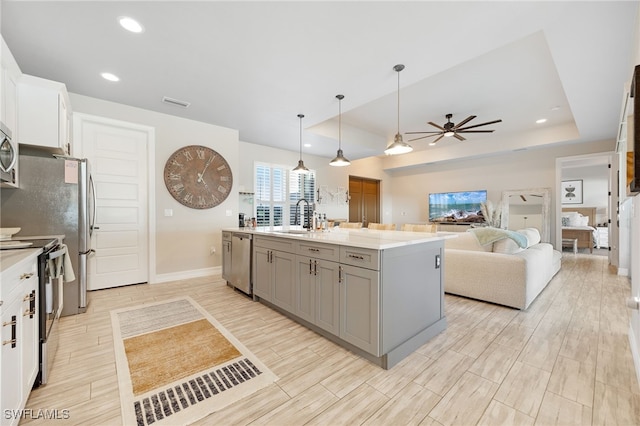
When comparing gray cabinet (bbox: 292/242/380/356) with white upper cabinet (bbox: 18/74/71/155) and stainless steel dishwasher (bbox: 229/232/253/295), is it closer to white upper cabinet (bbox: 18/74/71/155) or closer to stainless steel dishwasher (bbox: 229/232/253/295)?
stainless steel dishwasher (bbox: 229/232/253/295)

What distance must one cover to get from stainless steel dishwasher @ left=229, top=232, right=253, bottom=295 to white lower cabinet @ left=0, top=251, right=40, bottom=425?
183 centimetres

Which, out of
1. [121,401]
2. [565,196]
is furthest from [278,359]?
[565,196]

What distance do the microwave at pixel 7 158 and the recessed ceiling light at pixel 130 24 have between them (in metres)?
1.23

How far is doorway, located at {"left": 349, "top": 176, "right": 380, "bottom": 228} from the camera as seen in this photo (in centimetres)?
805

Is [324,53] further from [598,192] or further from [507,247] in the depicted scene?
[598,192]

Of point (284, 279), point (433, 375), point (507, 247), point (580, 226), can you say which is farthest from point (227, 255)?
point (580, 226)

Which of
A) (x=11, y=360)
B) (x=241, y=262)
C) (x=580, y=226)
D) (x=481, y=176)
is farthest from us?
(x=580, y=226)

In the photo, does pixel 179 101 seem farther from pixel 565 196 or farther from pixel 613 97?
pixel 565 196

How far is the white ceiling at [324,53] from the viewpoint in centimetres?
204

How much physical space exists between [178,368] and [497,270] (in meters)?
3.28

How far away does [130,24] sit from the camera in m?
2.19

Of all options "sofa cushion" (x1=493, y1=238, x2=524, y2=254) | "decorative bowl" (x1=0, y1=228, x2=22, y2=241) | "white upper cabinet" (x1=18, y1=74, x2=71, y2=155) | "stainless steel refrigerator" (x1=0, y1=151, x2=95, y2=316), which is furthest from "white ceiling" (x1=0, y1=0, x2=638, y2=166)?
"sofa cushion" (x1=493, y1=238, x2=524, y2=254)

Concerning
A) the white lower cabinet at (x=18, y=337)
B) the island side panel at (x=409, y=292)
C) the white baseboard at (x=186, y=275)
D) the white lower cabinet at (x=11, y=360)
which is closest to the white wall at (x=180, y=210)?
the white baseboard at (x=186, y=275)

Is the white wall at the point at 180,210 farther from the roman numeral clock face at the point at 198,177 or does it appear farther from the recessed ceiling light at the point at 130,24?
the recessed ceiling light at the point at 130,24
